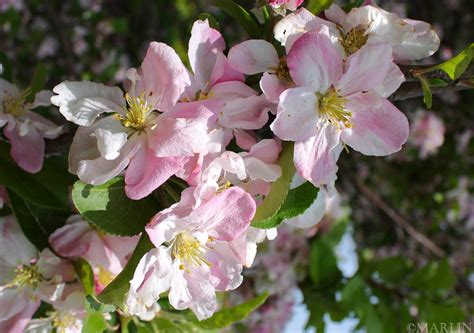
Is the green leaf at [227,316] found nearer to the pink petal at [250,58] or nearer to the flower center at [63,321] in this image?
the flower center at [63,321]

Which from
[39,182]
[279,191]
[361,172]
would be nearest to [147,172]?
[279,191]

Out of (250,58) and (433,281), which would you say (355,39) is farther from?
(433,281)

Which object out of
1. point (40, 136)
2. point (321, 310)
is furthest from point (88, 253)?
point (321, 310)

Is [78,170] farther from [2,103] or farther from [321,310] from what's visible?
[321,310]

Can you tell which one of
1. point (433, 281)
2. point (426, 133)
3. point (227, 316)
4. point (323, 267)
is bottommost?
point (426, 133)

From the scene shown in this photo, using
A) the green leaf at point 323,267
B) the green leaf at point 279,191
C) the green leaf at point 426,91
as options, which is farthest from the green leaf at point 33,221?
the green leaf at point 323,267

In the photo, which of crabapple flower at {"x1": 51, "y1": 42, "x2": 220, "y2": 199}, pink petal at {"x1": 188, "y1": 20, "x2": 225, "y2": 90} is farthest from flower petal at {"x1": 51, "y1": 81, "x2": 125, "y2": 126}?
Answer: pink petal at {"x1": 188, "y1": 20, "x2": 225, "y2": 90}
